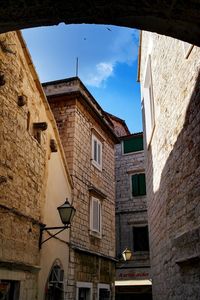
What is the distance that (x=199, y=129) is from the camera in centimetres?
470

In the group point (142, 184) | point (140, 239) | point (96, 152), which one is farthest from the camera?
point (142, 184)

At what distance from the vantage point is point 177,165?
584 centimetres

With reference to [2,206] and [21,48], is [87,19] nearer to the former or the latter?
[2,206]

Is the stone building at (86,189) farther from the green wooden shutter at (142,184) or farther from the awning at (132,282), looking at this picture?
the green wooden shutter at (142,184)

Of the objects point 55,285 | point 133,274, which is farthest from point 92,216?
point 133,274

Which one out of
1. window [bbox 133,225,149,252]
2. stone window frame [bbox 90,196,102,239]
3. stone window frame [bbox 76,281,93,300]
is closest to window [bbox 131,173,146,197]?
window [bbox 133,225,149,252]

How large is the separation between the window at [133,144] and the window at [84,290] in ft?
32.9

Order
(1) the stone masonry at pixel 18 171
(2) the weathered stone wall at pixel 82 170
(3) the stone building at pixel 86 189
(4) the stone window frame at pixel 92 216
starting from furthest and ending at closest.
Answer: (4) the stone window frame at pixel 92 216 < (2) the weathered stone wall at pixel 82 170 < (3) the stone building at pixel 86 189 < (1) the stone masonry at pixel 18 171

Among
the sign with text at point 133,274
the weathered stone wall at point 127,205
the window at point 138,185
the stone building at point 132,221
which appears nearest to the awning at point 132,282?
the stone building at point 132,221

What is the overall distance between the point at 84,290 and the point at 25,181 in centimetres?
515

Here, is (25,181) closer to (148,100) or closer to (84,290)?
(148,100)

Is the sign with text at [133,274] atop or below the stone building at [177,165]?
below

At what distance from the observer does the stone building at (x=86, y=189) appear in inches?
401

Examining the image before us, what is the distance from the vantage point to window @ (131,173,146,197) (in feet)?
60.0
